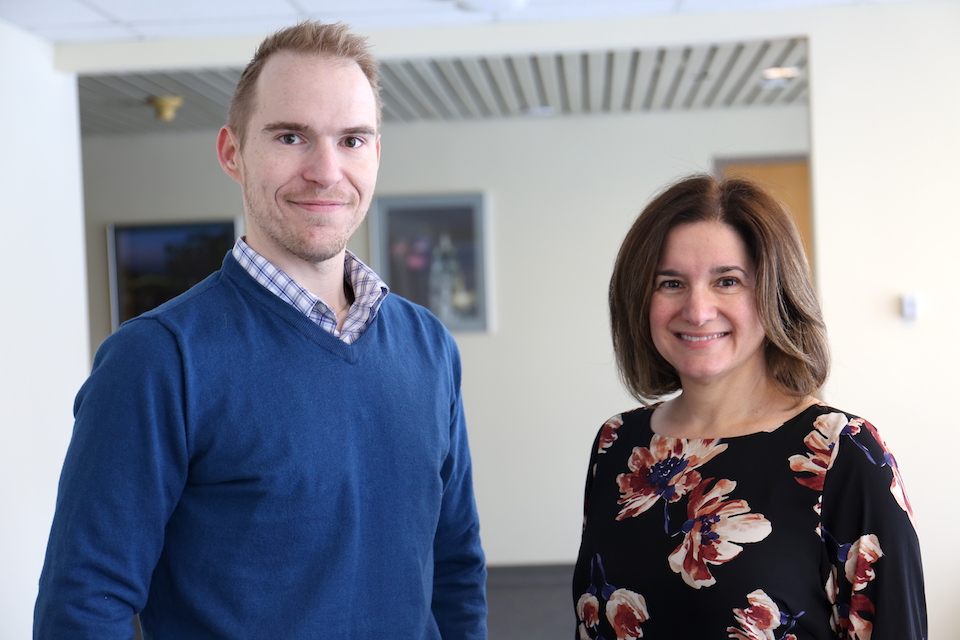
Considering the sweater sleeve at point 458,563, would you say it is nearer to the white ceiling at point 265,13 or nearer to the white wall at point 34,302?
the white ceiling at point 265,13

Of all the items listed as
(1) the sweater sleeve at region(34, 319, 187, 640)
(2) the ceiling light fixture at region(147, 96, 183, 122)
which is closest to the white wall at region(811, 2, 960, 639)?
(1) the sweater sleeve at region(34, 319, 187, 640)

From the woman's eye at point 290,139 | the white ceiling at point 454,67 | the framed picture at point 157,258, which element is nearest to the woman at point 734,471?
the woman's eye at point 290,139

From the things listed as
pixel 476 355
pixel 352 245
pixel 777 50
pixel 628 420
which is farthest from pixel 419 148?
pixel 628 420

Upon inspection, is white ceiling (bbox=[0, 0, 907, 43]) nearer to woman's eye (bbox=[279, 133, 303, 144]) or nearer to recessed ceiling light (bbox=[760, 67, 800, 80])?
recessed ceiling light (bbox=[760, 67, 800, 80])

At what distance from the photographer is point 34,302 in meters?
3.28

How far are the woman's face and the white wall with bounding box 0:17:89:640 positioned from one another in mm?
2633

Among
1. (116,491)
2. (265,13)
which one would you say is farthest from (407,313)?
(265,13)

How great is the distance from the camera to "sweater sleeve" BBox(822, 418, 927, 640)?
1213mm

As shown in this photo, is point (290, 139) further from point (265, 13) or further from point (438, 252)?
point (438, 252)

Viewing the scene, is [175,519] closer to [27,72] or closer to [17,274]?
[17,274]

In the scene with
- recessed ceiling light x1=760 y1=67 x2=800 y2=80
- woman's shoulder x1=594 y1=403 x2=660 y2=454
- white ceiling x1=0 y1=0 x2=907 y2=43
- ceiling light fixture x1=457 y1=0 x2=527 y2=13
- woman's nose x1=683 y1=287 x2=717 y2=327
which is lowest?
woman's shoulder x1=594 y1=403 x2=660 y2=454

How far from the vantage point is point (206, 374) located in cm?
123

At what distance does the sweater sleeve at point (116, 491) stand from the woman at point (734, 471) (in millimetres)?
771

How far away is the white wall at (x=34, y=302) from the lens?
10.2 ft
